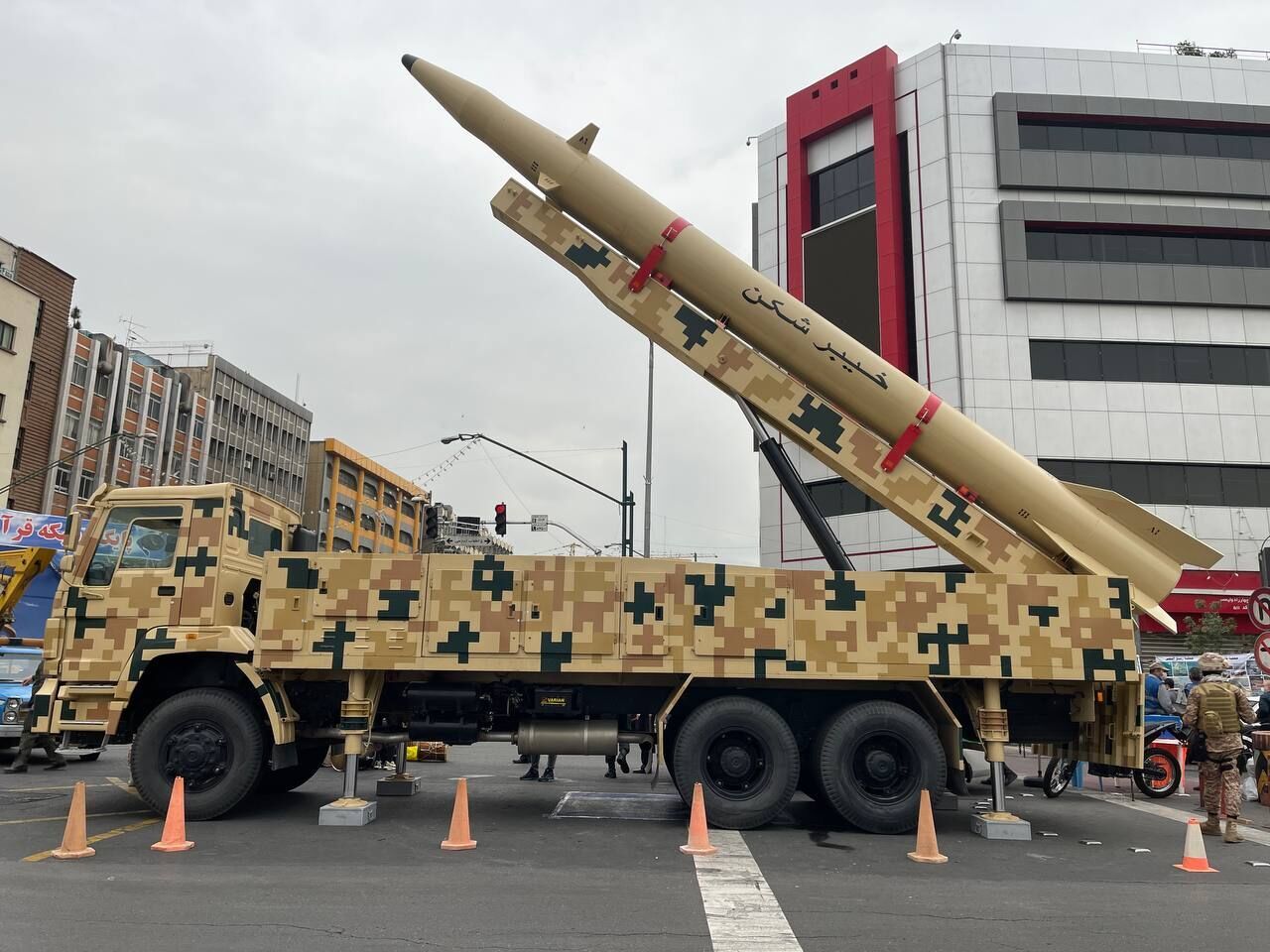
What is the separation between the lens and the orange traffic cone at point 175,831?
7.32m

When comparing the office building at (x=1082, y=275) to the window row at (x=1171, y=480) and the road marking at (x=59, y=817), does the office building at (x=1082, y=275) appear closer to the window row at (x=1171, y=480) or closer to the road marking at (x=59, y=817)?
the window row at (x=1171, y=480)

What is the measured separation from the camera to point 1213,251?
30.1 metres

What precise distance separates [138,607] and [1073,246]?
97.2 ft

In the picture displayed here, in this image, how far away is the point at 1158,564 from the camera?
32.1 feet

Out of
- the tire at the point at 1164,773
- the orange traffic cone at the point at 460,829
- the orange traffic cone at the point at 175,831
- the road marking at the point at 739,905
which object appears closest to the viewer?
the road marking at the point at 739,905

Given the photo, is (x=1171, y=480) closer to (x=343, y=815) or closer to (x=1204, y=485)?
(x=1204, y=485)

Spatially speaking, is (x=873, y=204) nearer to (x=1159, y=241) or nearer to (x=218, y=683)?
(x=1159, y=241)

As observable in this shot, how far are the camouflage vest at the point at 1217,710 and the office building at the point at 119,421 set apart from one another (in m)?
40.0

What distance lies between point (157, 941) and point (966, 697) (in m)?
7.01

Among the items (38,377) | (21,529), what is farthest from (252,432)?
(21,529)

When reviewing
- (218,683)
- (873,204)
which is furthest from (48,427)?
(218,683)

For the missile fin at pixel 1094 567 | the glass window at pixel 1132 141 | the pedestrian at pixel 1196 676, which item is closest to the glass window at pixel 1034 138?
the glass window at pixel 1132 141

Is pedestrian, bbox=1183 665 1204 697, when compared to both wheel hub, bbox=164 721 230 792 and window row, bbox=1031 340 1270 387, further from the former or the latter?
window row, bbox=1031 340 1270 387

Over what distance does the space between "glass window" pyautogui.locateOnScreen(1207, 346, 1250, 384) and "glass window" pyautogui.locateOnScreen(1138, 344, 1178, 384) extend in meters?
1.25
